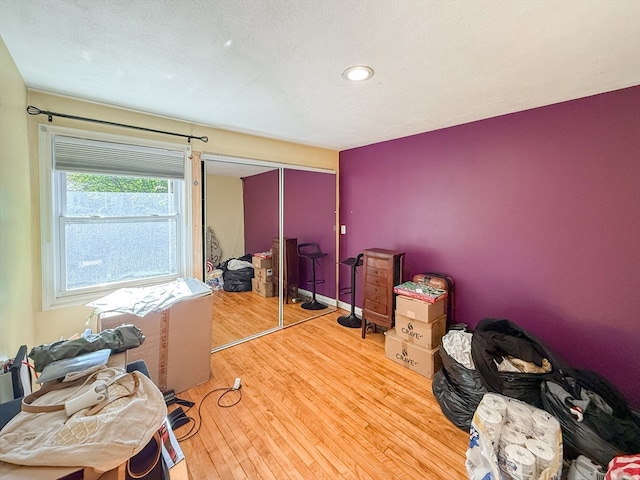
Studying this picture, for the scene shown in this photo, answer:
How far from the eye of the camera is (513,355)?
1840 millimetres

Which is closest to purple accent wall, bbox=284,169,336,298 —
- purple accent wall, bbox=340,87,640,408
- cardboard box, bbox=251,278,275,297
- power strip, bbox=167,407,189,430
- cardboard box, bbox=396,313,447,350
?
cardboard box, bbox=251,278,275,297

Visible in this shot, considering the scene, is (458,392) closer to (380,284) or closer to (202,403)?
(380,284)

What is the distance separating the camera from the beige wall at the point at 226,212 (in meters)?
3.01

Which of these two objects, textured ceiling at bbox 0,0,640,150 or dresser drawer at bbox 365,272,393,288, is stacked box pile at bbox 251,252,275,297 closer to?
dresser drawer at bbox 365,272,393,288

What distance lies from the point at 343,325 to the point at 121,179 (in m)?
2.89

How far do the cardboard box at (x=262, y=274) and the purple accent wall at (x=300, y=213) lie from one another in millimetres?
333

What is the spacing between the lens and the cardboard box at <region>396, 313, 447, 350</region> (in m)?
2.42

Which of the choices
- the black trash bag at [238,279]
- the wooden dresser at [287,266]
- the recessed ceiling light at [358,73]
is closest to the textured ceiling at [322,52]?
the recessed ceiling light at [358,73]

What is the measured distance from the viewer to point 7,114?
138cm

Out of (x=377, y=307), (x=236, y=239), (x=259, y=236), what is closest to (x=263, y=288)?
(x=259, y=236)

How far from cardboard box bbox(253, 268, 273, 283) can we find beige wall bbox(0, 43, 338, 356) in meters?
1.57

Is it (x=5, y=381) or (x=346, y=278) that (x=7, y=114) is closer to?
(x=5, y=381)

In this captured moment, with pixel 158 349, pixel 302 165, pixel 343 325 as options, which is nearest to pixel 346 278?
pixel 343 325

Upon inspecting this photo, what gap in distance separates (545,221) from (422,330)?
1.40m
